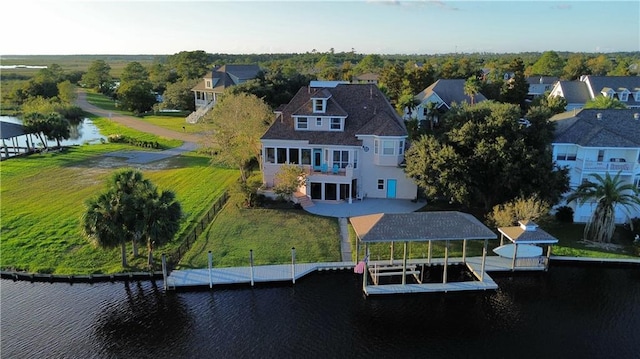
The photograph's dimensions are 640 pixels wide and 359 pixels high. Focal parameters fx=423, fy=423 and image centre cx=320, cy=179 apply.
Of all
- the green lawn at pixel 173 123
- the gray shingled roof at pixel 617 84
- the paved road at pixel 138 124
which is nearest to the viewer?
the paved road at pixel 138 124

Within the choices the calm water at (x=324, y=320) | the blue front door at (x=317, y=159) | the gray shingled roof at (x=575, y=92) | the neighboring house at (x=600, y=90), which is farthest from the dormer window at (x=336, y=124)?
the gray shingled roof at (x=575, y=92)

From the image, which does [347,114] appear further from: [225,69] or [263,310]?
[225,69]

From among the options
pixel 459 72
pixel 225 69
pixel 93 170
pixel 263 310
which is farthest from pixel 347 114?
pixel 459 72

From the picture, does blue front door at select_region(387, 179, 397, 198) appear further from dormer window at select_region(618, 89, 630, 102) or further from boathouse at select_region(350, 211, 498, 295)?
dormer window at select_region(618, 89, 630, 102)

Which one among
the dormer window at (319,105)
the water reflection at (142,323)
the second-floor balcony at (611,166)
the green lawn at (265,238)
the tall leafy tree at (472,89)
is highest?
the tall leafy tree at (472,89)

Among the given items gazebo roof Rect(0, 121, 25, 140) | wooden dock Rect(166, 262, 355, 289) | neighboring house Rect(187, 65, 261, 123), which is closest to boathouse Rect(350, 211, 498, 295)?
wooden dock Rect(166, 262, 355, 289)

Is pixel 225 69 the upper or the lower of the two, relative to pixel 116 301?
upper

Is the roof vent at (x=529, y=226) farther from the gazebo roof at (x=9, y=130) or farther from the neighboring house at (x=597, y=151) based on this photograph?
the gazebo roof at (x=9, y=130)
